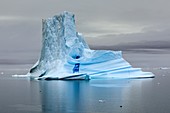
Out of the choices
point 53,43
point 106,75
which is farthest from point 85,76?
point 53,43

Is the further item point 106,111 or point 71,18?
point 71,18

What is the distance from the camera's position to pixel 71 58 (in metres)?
38.9

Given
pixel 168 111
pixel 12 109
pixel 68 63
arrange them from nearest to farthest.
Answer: pixel 168 111
pixel 12 109
pixel 68 63

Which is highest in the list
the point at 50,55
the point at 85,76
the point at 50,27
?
the point at 50,27

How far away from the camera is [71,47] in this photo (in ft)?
128

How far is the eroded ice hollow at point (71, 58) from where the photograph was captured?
3866cm

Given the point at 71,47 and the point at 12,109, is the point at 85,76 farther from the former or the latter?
the point at 12,109

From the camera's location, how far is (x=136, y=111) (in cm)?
1745

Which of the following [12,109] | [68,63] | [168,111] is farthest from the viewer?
[68,63]

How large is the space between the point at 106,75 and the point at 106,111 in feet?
70.6

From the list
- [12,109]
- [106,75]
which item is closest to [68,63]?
[106,75]

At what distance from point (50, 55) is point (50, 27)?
131 inches

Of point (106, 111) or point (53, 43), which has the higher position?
point (53, 43)

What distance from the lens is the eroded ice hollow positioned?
3866 centimetres
